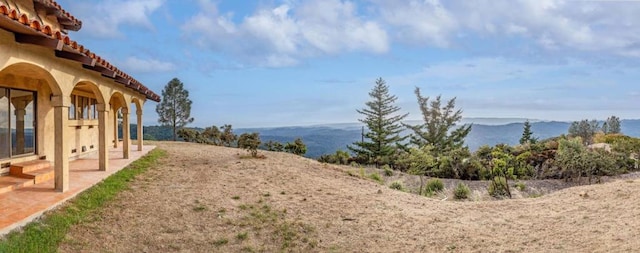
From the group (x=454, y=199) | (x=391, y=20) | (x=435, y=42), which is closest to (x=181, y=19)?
(x=391, y=20)

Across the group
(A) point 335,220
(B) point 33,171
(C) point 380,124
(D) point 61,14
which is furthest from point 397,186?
(C) point 380,124

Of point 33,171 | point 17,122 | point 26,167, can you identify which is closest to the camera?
point 26,167

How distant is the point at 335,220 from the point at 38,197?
5744 mm

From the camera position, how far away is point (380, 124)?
115 feet

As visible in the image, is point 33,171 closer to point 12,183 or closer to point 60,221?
point 12,183

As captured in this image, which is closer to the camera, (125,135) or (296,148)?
(125,135)

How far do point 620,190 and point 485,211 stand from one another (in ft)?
10.2

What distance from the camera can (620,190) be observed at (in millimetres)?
8953

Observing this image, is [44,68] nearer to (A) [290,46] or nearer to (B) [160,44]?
(B) [160,44]

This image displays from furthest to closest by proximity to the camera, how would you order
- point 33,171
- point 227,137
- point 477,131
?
1. point 477,131
2. point 227,137
3. point 33,171

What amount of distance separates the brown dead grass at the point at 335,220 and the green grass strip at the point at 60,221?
0.21m

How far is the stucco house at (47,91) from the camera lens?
6141mm

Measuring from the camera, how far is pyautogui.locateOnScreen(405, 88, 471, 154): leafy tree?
39.9 meters

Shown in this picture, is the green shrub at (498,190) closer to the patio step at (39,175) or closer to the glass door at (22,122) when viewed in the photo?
the patio step at (39,175)
